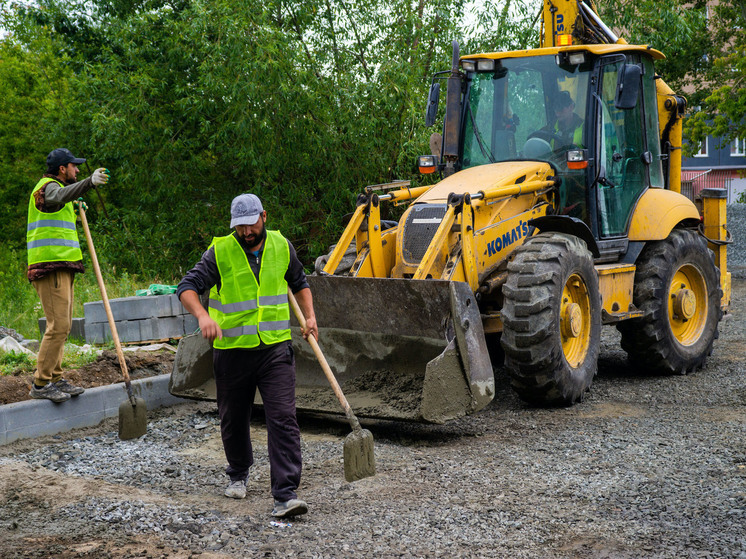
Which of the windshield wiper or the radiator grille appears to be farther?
the windshield wiper

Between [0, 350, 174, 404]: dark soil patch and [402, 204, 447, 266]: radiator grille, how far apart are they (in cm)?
288

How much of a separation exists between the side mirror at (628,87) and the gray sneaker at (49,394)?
17.9 feet

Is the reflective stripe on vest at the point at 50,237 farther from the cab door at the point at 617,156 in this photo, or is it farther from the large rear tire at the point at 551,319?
the cab door at the point at 617,156

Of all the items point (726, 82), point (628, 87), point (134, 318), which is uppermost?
point (726, 82)

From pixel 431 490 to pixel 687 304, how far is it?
4770mm

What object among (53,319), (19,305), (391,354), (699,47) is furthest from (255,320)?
(699,47)

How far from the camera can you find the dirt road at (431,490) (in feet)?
13.9

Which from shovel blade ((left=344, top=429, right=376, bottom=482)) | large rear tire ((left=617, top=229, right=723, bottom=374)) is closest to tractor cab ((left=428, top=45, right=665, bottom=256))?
large rear tire ((left=617, top=229, right=723, bottom=374))

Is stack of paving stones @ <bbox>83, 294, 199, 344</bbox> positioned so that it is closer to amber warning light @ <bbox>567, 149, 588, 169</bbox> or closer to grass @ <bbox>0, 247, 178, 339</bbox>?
grass @ <bbox>0, 247, 178, 339</bbox>

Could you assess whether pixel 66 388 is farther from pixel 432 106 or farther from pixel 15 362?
pixel 432 106

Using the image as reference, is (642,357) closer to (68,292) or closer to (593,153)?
(593,153)

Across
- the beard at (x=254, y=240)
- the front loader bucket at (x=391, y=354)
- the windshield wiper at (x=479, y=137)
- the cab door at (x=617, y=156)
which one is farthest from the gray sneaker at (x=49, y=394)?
the cab door at (x=617, y=156)

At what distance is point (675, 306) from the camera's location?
869 cm

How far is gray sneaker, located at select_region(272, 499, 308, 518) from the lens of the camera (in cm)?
461
